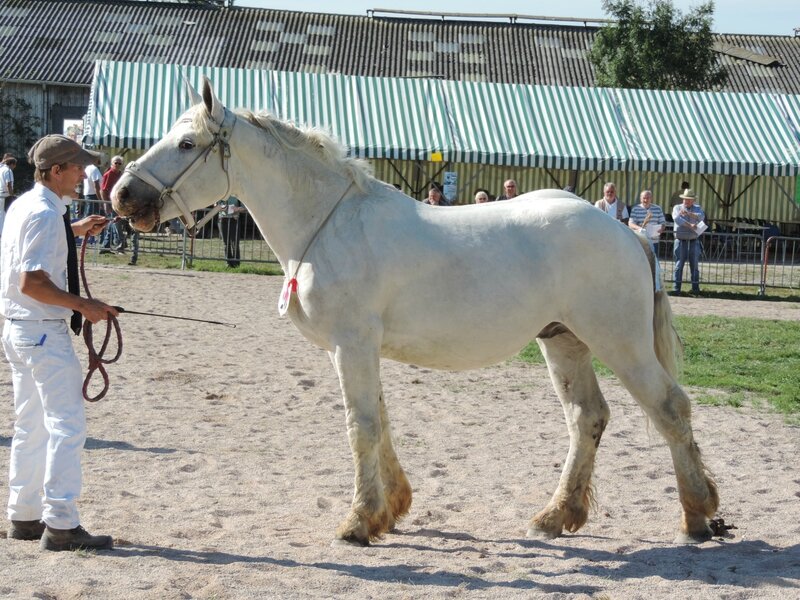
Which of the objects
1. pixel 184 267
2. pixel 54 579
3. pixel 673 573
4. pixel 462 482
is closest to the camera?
pixel 54 579

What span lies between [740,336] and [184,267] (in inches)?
421

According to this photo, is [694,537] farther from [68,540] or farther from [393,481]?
[68,540]

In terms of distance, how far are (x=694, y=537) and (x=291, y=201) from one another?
2.79 m

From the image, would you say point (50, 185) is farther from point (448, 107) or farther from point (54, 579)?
point (448, 107)

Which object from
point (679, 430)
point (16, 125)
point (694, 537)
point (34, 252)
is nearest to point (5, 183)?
point (34, 252)

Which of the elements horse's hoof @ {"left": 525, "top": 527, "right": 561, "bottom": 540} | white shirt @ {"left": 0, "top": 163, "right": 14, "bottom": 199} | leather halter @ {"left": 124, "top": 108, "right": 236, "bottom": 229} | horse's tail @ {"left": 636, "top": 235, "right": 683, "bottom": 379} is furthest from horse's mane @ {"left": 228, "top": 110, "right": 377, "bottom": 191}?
white shirt @ {"left": 0, "top": 163, "right": 14, "bottom": 199}

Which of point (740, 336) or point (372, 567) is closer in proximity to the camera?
point (372, 567)

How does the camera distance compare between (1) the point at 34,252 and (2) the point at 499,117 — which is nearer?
(1) the point at 34,252

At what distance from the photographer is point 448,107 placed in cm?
2455

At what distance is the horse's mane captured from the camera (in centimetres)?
554

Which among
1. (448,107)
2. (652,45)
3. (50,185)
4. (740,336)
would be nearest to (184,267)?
(448,107)

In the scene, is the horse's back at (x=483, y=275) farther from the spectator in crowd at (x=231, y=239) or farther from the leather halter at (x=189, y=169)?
the spectator in crowd at (x=231, y=239)

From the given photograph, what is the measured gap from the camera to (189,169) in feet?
17.3

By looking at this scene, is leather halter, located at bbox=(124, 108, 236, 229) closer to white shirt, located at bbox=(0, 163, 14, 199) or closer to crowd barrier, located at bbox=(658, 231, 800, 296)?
white shirt, located at bbox=(0, 163, 14, 199)
